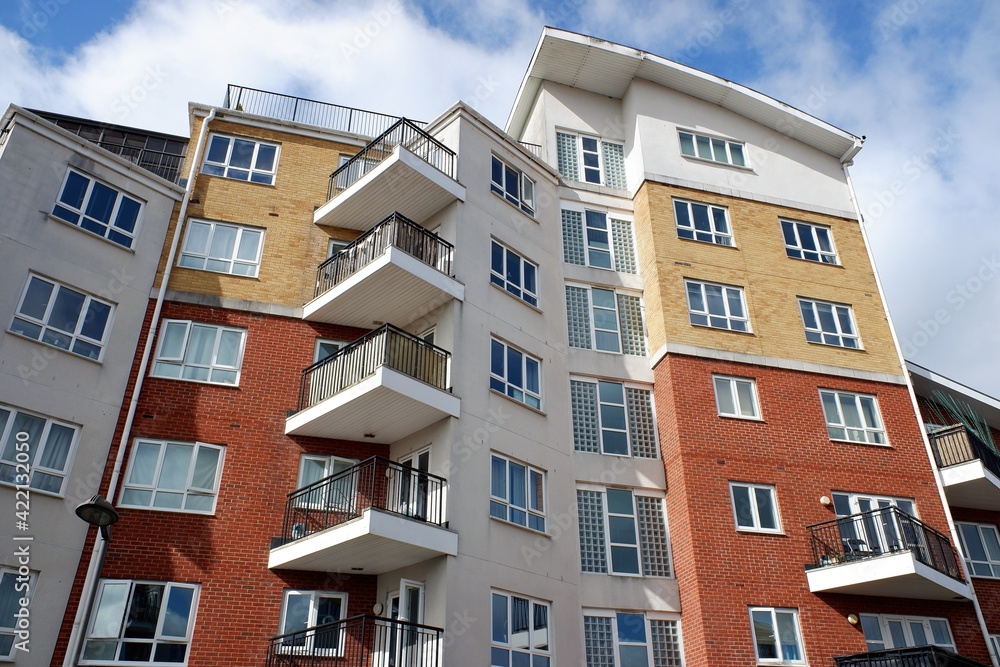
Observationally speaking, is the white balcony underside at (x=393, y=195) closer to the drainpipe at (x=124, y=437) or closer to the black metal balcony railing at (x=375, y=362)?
the drainpipe at (x=124, y=437)

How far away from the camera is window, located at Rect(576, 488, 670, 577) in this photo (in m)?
18.5

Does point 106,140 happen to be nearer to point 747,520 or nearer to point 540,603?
point 540,603

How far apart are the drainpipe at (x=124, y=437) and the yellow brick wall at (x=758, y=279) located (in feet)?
39.5

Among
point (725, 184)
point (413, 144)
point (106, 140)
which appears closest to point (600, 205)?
point (725, 184)

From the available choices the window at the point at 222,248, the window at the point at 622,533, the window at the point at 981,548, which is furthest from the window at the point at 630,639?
the window at the point at 222,248

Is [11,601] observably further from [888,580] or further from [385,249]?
[888,580]

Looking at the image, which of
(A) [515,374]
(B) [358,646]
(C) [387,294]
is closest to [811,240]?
(A) [515,374]

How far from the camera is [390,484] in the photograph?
56.4 feet

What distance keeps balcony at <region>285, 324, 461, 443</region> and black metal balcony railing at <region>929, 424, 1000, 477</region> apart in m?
13.0

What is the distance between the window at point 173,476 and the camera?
52.7ft

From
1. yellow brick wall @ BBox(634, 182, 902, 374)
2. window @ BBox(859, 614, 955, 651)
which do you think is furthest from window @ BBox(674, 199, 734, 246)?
window @ BBox(859, 614, 955, 651)

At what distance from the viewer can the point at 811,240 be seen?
24.1m

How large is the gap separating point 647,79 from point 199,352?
16.0m

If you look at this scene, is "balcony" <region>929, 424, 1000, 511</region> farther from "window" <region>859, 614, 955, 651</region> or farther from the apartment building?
→ "window" <region>859, 614, 955, 651</region>
